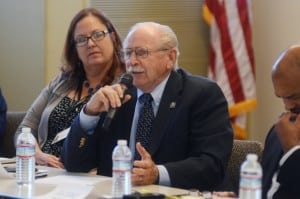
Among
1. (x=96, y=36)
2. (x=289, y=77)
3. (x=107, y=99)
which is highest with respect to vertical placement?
(x=96, y=36)

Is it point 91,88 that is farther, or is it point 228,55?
point 228,55

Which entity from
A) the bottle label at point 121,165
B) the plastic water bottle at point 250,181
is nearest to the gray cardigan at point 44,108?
the bottle label at point 121,165

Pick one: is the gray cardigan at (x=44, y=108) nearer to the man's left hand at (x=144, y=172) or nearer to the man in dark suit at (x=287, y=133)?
the man's left hand at (x=144, y=172)

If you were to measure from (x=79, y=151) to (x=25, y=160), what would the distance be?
0.46 metres

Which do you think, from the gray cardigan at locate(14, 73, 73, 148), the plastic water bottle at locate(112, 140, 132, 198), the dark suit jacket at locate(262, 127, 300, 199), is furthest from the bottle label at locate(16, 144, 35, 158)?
the gray cardigan at locate(14, 73, 73, 148)

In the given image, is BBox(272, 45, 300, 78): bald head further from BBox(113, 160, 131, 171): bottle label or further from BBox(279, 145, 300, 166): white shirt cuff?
BBox(113, 160, 131, 171): bottle label

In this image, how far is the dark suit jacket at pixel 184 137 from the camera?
2520 millimetres

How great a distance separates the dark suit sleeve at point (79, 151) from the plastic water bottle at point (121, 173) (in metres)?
0.66

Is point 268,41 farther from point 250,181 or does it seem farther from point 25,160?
point 250,181

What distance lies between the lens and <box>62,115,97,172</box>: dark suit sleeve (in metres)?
2.65

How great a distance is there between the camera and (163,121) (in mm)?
2600

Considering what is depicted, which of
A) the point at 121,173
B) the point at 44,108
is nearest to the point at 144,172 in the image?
the point at 121,173

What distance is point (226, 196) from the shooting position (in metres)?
2.13

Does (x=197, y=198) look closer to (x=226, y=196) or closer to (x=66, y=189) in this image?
(x=226, y=196)
